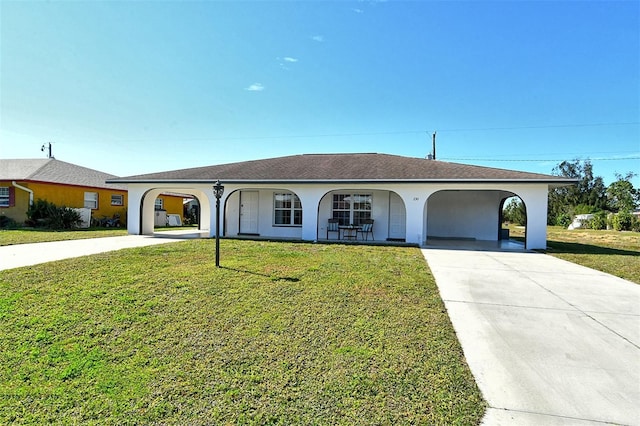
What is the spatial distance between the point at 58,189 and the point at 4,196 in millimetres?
2855

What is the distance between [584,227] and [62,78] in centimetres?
3969

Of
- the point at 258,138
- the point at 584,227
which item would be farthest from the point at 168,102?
the point at 584,227

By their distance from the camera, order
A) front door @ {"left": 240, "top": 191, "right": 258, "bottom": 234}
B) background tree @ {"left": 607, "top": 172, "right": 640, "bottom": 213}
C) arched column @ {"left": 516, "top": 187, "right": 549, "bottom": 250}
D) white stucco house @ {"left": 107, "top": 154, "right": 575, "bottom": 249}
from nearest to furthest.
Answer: arched column @ {"left": 516, "top": 187, "right": 549, "bottom": 250} < white stucco house @ {"left": 107, "top": 154, "right": 575, "bottom": 249} < front door @ {"left": 240, "top": 191, "right": 258, "bottom": 234} < background tree @ {"left": 607, "top": 172, "right": 640, "bottom": 213}

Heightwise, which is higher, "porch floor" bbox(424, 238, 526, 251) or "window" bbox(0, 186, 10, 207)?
"window" bbox(0, 186, 10, 207)

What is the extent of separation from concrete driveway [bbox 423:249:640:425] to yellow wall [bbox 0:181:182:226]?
72.3 ft

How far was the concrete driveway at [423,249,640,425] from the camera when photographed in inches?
95.1

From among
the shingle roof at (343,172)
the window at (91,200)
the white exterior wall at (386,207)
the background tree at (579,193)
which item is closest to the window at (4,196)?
the window at (91,200)

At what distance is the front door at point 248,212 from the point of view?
48.3 feet

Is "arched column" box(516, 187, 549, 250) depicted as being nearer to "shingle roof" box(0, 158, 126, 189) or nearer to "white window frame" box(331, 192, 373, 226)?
"white window frame" box(331, 192, 373, 226)

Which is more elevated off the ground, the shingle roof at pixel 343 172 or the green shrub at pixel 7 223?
the shingle roof at pixel 343 172

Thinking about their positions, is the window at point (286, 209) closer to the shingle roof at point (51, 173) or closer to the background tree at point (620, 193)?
the shingle roof at point (51, 173)

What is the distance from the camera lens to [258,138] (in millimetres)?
24234

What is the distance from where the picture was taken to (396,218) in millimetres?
13633

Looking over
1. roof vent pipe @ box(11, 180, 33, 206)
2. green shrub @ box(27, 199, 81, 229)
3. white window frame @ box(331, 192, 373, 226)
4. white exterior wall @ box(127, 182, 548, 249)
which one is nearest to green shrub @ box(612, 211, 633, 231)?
white exterior wall @ box(127, 182, 548, 249)
